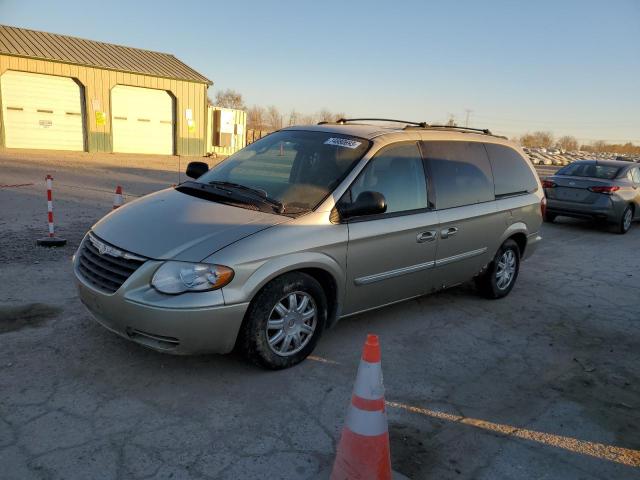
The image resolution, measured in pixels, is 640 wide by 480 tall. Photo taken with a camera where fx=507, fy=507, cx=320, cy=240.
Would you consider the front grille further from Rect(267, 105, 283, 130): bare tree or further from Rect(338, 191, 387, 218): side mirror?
Rect(267, 105, 283, 130): bare tree

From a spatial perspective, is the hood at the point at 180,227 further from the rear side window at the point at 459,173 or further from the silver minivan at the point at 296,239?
the rear side window at the point at 459,173

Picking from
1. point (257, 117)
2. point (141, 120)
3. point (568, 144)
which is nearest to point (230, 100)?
point (257, 117)

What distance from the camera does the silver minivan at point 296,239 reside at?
3283 millimetres

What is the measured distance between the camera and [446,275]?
16.4 ft

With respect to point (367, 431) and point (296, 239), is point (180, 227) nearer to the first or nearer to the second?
point (296, 239)

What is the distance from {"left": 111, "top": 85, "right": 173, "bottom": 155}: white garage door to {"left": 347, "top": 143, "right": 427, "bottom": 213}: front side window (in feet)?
75.1

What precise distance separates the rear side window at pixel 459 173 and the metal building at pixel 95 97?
869 inches

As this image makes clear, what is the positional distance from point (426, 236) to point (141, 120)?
2368cm

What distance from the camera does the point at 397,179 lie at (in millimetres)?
4484

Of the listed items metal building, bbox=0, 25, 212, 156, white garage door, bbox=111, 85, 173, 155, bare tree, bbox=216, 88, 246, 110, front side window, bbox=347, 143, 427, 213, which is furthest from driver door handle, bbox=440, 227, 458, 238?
bare tree, bbox=216, 88, 246, 110

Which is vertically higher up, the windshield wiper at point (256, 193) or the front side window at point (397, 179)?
the front side window at point (397, 179)

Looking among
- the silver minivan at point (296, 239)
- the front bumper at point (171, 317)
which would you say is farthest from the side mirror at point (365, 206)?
the front bumper at point (171, 317)

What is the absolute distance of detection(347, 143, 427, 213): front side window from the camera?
421cm

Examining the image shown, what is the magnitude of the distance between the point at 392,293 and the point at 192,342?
75.6 inches
